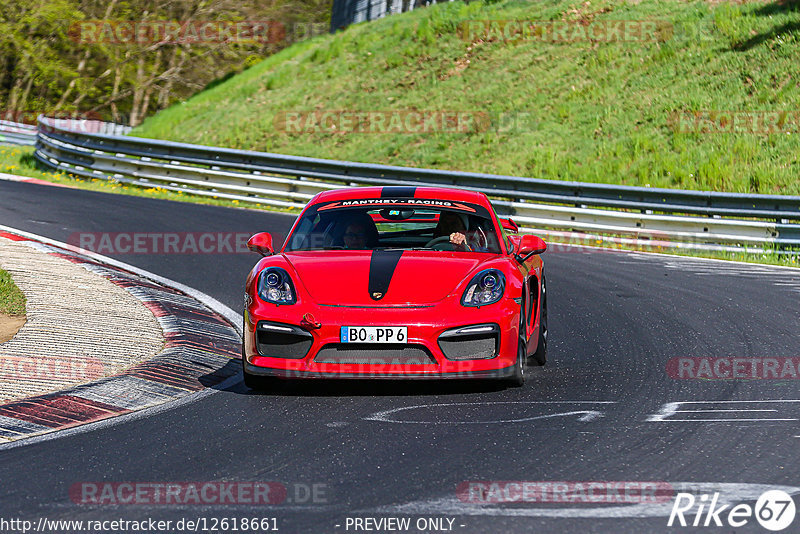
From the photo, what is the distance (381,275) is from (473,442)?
1.65 metres

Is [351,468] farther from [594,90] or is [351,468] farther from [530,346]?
[594,90]

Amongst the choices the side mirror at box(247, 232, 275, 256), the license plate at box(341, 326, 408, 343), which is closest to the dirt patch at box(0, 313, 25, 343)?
the side mirror at box(247, 232, 275, 256)

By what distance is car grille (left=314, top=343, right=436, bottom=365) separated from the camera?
666 centimetres

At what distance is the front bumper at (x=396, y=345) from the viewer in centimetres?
667

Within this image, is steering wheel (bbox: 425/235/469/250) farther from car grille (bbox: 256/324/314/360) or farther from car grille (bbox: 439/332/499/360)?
car grille (bbox: 256/324/314/360)

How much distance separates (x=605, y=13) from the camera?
96.5 feet

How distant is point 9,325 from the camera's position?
8812 millimetres

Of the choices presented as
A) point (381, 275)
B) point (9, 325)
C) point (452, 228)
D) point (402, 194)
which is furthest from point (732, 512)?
point (9, 325)

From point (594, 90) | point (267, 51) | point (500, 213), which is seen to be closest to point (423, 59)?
point (594, 90)

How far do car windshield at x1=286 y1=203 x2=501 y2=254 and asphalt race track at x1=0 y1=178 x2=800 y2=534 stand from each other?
106cm

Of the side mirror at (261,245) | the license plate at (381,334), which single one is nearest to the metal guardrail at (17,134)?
the side mirror at (261,245)

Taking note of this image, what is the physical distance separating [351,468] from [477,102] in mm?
23447

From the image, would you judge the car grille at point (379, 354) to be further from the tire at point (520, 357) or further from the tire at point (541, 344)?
the tire at point (541, 344)

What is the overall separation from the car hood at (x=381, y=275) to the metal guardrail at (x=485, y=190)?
9.57m
